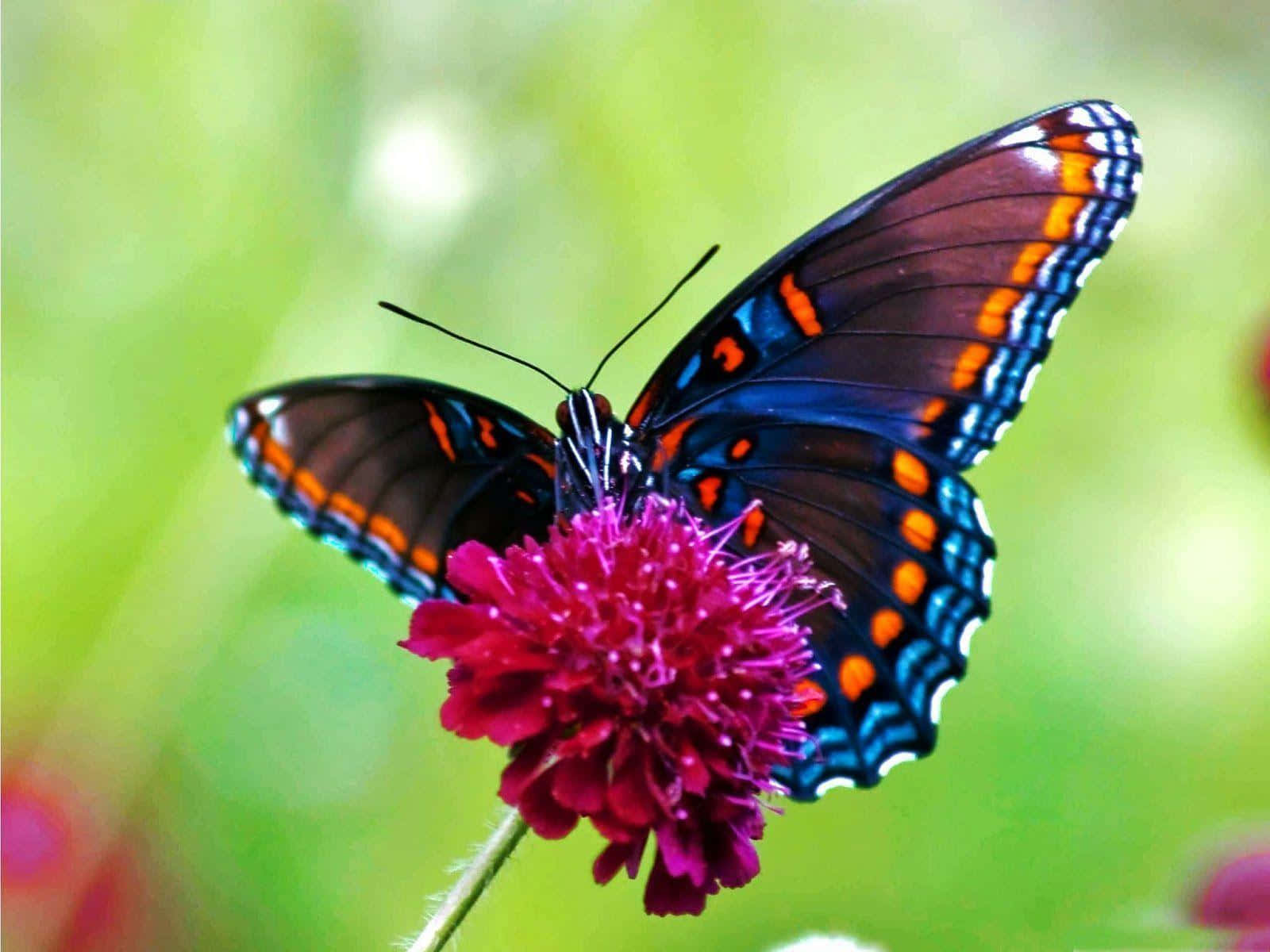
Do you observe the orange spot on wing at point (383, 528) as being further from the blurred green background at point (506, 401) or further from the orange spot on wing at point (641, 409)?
the blurred green background at point (506, 401)

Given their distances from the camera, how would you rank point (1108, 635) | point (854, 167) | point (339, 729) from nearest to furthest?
point (339, 729) < point (1108, 635) < point (854, 167)

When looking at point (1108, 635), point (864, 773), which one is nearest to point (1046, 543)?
point (1108, 635)

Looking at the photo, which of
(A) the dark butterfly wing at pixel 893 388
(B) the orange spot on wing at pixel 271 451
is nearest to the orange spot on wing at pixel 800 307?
(A) the dark butterfly wing at pixel 893 388

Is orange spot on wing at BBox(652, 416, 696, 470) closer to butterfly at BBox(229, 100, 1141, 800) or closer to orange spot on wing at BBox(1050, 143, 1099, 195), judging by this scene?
butterfly at BBox(229, 100, 1141, 800)

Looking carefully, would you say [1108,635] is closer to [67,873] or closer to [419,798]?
[419,798]

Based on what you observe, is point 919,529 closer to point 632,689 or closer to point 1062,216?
point 1062,216

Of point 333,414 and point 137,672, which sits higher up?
point 333,414

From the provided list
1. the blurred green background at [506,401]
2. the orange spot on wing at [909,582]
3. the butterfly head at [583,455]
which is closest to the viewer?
the butterfly head at [583,455]
